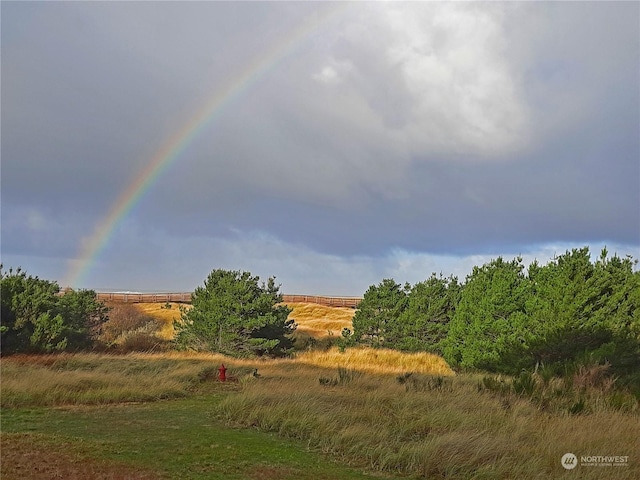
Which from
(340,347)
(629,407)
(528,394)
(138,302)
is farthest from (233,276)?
(138,302)

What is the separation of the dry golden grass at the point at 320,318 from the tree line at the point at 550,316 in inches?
802

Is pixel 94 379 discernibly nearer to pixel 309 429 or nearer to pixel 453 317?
pixel 309 429

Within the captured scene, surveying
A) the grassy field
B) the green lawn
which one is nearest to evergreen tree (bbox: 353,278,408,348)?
the grassy field

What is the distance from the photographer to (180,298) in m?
60.1

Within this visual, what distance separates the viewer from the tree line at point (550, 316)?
14.6m

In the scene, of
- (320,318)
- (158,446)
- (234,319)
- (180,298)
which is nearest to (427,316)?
(234,319)

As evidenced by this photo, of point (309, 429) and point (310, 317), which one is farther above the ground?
point (310, 317)

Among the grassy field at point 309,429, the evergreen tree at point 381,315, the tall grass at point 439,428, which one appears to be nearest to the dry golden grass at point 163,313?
the evergreen tree at point 381,315

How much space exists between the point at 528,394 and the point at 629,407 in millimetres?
1895

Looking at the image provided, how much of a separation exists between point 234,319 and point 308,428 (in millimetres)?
15942

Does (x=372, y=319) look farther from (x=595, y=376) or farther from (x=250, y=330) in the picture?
(x=595, y=376)

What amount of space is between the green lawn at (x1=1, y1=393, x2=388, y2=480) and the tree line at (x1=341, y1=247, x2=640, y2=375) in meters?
9.10

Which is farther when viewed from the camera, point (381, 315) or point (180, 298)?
point (180, 298)

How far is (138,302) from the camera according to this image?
5619 centimetres
